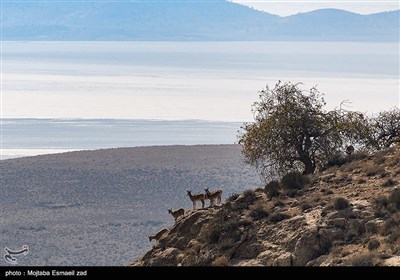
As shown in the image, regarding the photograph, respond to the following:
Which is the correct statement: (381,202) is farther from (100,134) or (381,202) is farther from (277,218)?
(100,134)

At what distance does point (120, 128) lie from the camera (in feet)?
393

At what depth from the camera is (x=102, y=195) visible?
59.9 metres

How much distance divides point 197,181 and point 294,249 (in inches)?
1639

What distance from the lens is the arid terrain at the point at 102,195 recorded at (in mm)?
47188

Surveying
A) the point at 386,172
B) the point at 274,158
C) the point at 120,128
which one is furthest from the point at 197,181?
the point at 120,128

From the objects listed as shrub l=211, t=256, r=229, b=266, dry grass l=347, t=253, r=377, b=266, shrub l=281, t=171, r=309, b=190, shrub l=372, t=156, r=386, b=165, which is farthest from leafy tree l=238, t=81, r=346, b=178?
dry grass l=347, t=253, r=377, b=266

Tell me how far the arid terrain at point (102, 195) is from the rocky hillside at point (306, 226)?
58.8 feet

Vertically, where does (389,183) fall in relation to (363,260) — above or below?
above

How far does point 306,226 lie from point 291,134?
8445 millimetres

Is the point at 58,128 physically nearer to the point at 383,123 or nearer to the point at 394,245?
the point at 383,123

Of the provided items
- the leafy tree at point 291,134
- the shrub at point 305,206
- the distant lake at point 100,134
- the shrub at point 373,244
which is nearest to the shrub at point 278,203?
the shrub at point 305,206

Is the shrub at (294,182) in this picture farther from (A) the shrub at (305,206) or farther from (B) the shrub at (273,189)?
(A) the shrub at (305,206)

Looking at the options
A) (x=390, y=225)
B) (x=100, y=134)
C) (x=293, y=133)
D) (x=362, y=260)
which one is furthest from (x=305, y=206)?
(x=100, y=134)

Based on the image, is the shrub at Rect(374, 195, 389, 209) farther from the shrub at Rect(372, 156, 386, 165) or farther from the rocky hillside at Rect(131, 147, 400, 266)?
the shrub at Rect(372, 156, 386, 165)
